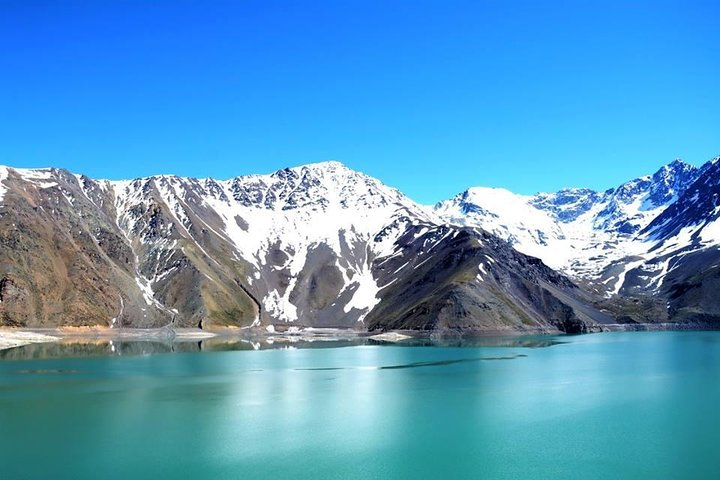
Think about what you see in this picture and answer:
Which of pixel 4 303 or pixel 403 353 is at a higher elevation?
pixel 4 303

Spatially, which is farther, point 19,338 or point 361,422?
point 19,338

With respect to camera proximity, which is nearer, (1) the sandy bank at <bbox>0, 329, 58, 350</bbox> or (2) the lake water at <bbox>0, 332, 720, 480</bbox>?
(2) the lake water at <bbox>0, 332, 720, 480</bbox>

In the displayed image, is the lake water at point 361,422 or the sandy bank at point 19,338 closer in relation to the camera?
the lake water at point 361,422

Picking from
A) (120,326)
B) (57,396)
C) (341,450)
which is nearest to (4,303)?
(120,326)

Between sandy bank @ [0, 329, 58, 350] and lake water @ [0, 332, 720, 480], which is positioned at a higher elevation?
sandy bank @ [0, 329, 58, 350]

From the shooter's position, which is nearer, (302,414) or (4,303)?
(302,414)

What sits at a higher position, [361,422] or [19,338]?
[19,338]

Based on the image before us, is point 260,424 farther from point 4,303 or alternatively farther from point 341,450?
point 4,303

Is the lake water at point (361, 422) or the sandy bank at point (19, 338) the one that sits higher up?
the sandy bank at point (19, 338)
